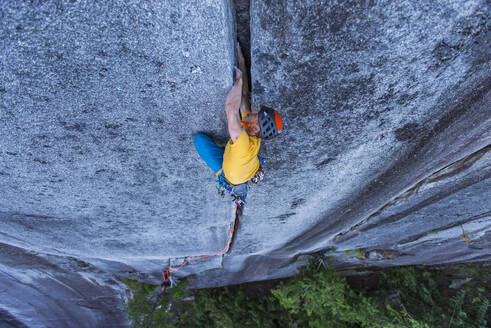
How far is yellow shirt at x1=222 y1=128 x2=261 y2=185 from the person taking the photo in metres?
1.85

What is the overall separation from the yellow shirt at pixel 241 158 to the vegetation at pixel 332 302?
3.06 m

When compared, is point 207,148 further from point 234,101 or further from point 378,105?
point 378,105

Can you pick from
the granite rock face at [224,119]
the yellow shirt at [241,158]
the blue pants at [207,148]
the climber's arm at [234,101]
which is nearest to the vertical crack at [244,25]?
the granite rock face at [224,119]

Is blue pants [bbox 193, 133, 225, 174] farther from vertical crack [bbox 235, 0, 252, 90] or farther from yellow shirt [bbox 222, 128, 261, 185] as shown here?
vertical crack [bbox 235, 0, 252, 90]

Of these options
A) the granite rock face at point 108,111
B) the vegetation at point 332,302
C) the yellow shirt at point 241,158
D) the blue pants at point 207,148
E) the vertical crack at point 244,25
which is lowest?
the vegetation at point 332,302

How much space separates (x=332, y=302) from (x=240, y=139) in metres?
3.75

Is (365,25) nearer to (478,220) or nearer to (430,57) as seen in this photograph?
(430,57)

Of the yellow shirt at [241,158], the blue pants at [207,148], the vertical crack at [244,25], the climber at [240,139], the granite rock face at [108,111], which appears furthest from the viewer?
the blue pants at [207,148]

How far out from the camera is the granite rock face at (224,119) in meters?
1.27

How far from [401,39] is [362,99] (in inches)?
16.0

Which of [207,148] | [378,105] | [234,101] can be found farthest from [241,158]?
[378,105]

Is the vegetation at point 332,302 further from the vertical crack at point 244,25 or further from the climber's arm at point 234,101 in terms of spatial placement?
the vertical crack at point 244,25

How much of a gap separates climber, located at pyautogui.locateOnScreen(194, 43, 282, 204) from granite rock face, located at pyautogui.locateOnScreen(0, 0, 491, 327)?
4.1 inches

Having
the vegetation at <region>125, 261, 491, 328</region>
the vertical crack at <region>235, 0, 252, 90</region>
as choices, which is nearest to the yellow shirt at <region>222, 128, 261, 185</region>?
the vertical crack at <region>235, 0, 252, 90</region>
